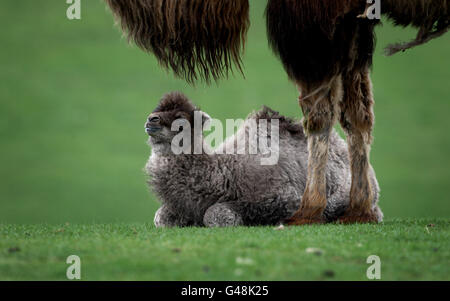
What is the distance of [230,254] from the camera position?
4.46 meters

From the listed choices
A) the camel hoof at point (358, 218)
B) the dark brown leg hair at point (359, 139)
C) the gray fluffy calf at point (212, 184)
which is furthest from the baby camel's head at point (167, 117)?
the camel hoof at point (358, 218)

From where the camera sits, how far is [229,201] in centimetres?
661

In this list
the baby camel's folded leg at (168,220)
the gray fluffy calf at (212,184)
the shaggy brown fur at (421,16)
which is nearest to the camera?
the shaggy brown fur at (421,16)

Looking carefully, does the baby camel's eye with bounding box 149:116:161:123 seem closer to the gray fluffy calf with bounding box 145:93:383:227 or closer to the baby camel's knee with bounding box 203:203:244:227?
the gray fluffy calf with bounding box 145:93:383:227

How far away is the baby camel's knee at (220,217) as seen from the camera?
6324mm

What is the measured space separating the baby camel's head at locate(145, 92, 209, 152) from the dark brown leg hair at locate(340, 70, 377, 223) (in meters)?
1.46

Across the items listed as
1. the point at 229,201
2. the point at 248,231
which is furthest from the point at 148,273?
the point at 229,201

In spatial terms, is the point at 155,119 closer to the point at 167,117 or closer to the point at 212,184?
the point at 167,117

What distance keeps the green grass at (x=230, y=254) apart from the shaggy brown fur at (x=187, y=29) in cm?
160

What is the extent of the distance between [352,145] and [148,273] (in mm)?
3407

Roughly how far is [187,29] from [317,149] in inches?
66.7

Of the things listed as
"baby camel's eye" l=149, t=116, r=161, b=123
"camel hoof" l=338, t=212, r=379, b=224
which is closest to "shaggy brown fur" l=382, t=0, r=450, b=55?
"camel hoof" l=338, t=212, r=379, b=224

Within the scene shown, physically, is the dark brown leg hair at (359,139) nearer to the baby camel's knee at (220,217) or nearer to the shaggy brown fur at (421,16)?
the shaggy brown fur at (421,16)

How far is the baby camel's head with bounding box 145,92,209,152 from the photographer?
6.40m
